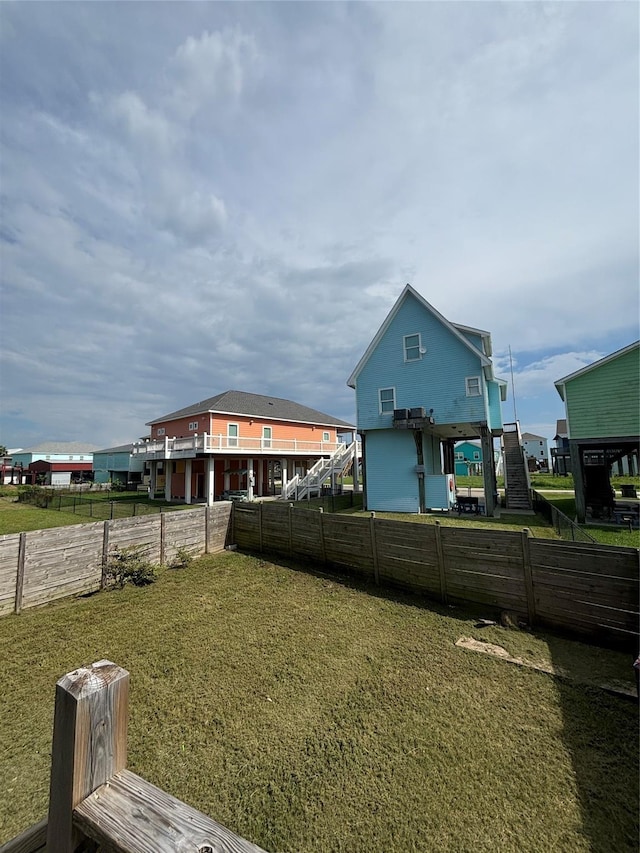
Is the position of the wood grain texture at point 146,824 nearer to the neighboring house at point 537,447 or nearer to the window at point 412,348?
the window at point 412,348

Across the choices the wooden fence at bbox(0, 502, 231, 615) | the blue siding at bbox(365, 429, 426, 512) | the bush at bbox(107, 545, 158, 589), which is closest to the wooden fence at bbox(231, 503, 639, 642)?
the wooden fence at bbox(0, 502, 231, 615)

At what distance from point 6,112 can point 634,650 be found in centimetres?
1679

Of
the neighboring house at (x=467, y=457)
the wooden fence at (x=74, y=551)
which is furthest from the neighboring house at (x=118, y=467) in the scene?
the neighboring house at (x=467, y=457)

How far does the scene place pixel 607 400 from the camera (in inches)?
567

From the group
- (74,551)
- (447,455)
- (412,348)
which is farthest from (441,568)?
(447,455)

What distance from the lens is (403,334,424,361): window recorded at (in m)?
18.1

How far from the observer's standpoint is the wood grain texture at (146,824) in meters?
1.05

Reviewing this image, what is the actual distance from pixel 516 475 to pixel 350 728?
19936mm

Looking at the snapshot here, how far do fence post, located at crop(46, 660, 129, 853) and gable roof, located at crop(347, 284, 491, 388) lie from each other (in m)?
17.5

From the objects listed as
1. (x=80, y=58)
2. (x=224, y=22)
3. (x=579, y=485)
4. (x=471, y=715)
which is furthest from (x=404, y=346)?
(x=471, y=715)

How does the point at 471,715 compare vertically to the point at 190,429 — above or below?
below

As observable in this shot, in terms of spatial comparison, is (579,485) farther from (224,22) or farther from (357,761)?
(224,22)

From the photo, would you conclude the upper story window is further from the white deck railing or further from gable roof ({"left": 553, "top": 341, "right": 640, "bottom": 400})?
the white deck railing

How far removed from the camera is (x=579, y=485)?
1470 cm
